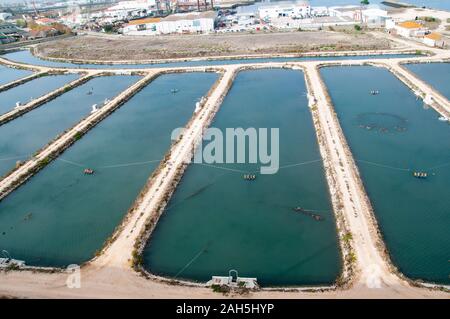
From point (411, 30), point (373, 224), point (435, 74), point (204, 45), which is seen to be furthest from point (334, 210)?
point (411, 30)

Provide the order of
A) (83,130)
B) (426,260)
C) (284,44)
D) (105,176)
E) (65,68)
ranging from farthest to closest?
(284,44)
(65,68)
(83,130)
(105,176)
(426,260)

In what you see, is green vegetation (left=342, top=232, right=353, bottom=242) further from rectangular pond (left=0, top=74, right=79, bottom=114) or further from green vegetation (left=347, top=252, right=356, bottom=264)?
rectangular pond (left=0, top=74, right=79, bottom=114)

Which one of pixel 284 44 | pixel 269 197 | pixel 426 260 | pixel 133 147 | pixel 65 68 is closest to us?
pixel 426 260

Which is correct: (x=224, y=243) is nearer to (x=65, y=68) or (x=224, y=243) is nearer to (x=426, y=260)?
(x=426, y=260)

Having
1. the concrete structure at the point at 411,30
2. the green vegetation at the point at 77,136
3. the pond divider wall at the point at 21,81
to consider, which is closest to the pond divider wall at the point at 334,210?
the green vegetation at the point at 77,136

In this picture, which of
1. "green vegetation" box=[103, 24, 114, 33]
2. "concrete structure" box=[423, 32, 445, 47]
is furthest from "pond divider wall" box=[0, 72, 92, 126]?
"concrete structure" box=[423, 32, 445, 47]

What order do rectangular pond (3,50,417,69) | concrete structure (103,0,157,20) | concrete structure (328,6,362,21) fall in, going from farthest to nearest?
concrete structure (103,0,157,20)
concrete structure (328,6,362,21)
rectangular pond (3,50,417,69)

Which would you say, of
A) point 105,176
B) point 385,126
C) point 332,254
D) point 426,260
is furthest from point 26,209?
point 385,126
